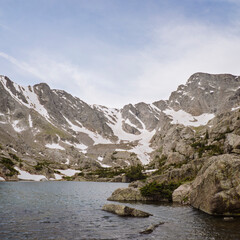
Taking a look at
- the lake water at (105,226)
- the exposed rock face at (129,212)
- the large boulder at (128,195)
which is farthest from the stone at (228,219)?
the large boulder at (128,195)

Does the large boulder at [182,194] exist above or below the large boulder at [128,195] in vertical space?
above

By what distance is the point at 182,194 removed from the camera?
44219 millimetres

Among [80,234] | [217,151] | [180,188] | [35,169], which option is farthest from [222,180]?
[35,169]

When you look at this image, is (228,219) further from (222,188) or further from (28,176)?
(28,176)

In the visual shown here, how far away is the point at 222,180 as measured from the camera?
30469 millimetres

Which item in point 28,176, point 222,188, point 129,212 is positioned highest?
point 222,188

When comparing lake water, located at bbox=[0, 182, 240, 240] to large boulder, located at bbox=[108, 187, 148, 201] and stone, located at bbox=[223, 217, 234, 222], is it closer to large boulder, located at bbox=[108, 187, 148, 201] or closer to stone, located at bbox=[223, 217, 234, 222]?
stone, located at bbox=[223, 217, 234, 222]

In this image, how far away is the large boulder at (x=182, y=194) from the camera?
42.7m

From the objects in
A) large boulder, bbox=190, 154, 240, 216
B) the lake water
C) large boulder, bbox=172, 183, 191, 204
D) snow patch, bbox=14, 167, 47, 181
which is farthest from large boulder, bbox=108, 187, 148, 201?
snow patch, bbox=14, 167, 47, 181

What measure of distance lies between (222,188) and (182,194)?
15458mm

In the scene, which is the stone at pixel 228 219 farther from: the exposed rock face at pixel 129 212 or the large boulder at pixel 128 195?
the large boulder at pixel 128 195

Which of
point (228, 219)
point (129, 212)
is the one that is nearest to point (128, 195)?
point (129, 212)

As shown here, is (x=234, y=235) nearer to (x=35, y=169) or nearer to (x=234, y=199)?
(x=234, y=199)

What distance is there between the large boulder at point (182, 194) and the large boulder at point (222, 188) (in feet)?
27.2
